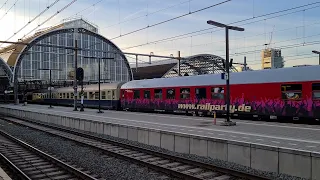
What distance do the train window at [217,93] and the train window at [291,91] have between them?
5051 mm

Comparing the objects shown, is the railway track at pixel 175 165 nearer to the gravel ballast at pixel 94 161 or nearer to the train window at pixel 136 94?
the gravel ballast at pixel 94 161

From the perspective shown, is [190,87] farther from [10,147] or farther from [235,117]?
[10,147]

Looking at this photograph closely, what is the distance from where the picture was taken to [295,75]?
19.7 m

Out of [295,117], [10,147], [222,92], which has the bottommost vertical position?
[10,147]

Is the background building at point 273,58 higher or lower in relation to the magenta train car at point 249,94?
higher

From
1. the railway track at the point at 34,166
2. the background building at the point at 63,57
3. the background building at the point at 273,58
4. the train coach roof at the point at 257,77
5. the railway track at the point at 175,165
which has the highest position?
the background building at the point at 63,57

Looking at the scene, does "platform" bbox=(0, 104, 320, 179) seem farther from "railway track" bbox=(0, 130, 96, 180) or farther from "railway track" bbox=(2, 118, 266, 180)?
"railway track" bbox=(0, 130, 96, 180)

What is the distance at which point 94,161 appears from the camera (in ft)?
41.0

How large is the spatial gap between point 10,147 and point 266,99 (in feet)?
50.1

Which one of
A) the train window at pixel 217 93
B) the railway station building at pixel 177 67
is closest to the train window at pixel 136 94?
the train window at pixel 217 93

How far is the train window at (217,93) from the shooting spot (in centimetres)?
2443

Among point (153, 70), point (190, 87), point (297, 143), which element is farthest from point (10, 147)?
point (153, 70)

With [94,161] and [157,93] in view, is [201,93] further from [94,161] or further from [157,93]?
[94,161]

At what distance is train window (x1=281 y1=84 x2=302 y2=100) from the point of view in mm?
19459
